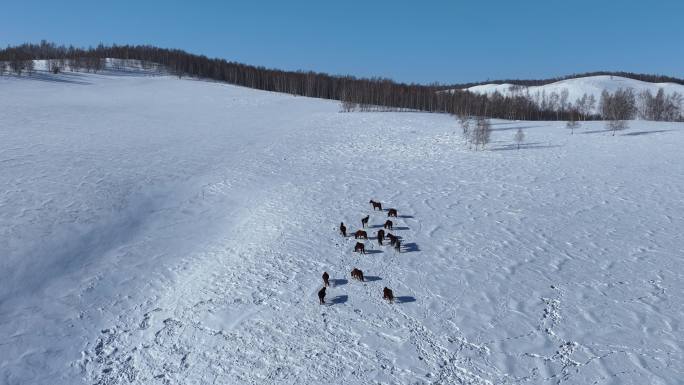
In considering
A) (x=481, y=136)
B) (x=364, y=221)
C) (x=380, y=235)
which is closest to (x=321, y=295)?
(x=380, y=235)

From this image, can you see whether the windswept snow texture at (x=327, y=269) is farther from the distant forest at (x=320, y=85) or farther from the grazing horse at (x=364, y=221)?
the distant forest at (x=320, y=85)

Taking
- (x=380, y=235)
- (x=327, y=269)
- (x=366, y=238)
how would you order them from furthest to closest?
(x=366, y=238), (x=380, y=235), (x=327, y=269)

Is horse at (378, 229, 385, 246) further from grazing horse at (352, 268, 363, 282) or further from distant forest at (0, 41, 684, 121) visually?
distant forest at (0, 41, 684, 121)

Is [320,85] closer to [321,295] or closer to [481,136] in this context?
[481,136]

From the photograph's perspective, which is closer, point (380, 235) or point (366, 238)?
point (380, 235)

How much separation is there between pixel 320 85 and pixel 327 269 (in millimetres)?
115081

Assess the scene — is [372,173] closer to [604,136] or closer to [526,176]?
[526,176]

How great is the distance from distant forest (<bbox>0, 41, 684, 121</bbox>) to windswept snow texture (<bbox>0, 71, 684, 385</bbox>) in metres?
44.9

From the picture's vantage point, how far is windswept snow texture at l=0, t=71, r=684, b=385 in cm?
1141

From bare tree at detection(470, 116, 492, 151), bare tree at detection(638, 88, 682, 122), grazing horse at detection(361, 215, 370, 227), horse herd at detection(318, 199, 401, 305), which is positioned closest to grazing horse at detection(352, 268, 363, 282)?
horse herd at detection(318, 199, 401, 305)

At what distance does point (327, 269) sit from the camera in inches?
631

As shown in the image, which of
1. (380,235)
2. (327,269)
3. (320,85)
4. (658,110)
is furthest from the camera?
(320,85)

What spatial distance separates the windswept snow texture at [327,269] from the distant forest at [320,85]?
1769 inches

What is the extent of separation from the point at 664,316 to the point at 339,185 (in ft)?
58.7
